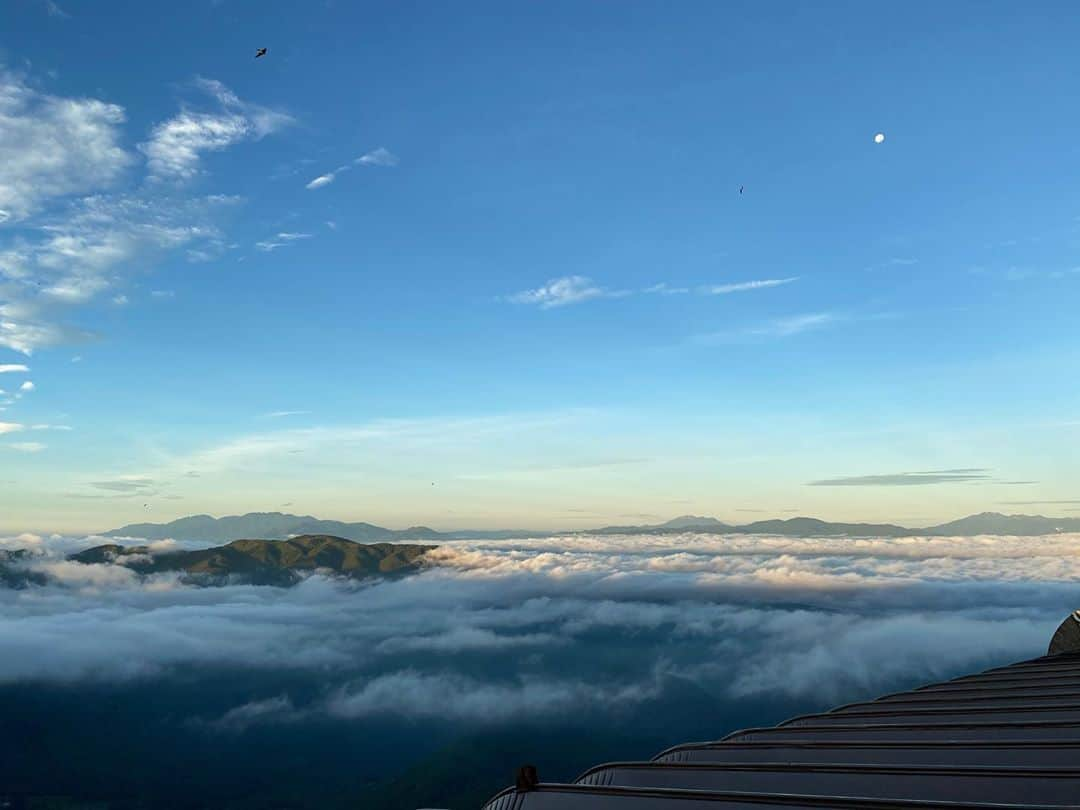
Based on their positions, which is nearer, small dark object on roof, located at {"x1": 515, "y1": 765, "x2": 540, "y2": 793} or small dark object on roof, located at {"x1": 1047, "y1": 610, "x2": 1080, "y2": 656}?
small dark object on roof, located at {"x1": 515, "y1": 765, "x2": 540, "y2": 793}

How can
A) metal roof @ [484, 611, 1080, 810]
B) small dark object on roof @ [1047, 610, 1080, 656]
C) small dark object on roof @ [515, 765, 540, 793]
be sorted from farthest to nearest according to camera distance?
small dark object on roof @ [1047, 610, 1080, 656]
small dark object on roof @ [515, 765, 540, 793]
metal roof @ [484, 611, 1080, 810]

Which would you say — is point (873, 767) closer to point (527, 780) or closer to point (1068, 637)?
point (527, 780)

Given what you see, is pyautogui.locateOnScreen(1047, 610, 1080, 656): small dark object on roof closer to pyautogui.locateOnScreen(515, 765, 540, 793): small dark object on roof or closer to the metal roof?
the metal roof

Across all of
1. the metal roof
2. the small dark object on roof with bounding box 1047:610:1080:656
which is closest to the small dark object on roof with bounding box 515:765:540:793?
the metal roof

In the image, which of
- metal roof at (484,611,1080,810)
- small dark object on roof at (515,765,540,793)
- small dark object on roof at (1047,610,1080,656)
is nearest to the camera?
metal roof at (484,611,1080,810)

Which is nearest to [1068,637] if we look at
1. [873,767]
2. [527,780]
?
[873,767]

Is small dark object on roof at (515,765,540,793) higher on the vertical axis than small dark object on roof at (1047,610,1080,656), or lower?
higher

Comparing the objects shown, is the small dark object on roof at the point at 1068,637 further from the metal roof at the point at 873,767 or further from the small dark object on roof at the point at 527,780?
the small dark object on roof at the point at 527,780

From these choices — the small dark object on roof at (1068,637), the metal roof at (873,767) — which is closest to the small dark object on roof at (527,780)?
the metal roof at (873,767)
